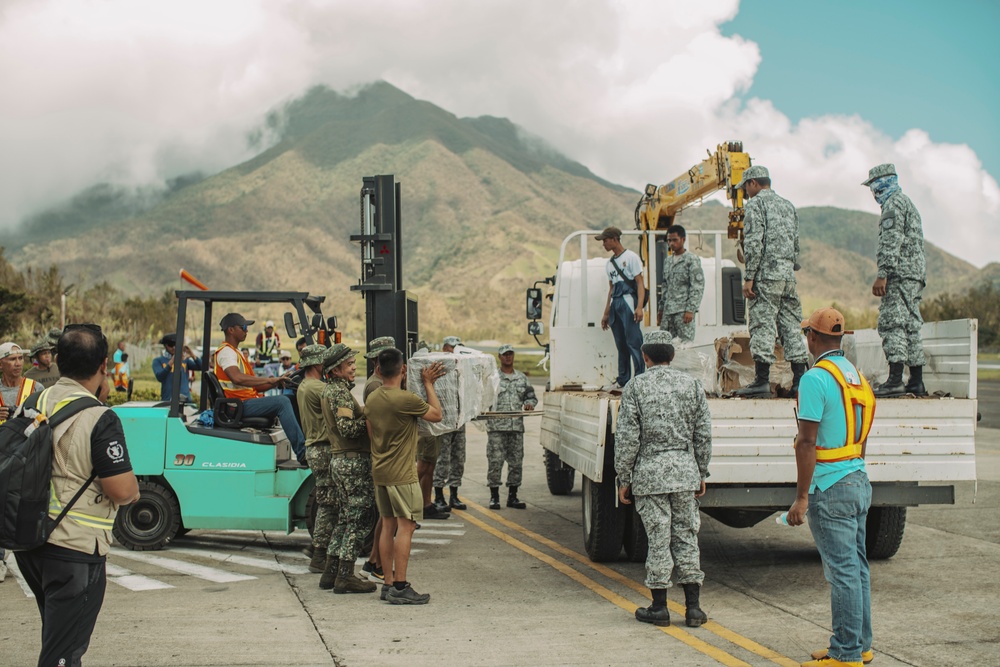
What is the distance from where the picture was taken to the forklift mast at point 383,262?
998cm

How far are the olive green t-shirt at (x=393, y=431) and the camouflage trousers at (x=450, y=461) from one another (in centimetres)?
461

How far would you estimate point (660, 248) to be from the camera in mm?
12578

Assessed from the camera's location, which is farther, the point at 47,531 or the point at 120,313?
the point at 120,313

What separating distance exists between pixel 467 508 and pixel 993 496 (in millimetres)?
6317

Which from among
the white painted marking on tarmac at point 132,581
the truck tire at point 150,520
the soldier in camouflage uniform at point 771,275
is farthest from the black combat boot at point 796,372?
the truck tire at point 150,520

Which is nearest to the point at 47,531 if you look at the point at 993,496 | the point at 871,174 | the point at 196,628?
the point at 196,628

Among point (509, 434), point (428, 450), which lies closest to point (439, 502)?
point (509, 434)

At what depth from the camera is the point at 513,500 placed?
12680mm

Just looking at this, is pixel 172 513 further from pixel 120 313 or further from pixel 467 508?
pixel 120 313

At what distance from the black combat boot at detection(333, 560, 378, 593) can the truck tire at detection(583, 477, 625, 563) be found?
1971 millimetres

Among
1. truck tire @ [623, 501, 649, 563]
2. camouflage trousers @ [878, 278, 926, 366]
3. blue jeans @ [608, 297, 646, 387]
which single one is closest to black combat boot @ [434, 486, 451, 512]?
blue jeans @ [608, 297, 646, 387]

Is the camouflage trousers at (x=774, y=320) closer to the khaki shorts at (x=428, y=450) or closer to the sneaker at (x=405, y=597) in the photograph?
the sneaker at (x=405, y=597)

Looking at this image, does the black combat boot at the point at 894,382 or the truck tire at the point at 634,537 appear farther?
the truck tire at the point at 634,537

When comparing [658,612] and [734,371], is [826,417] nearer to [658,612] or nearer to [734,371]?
[658,612]
